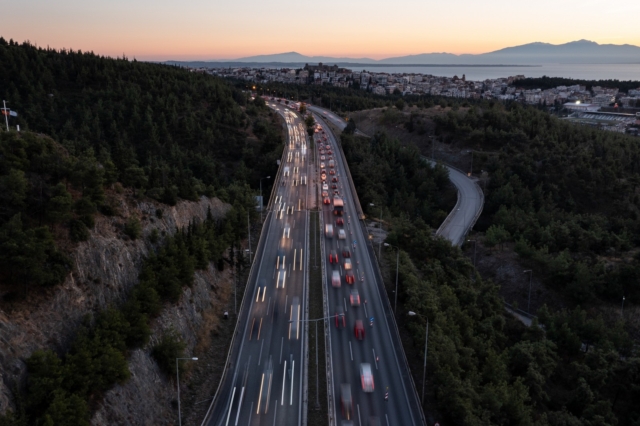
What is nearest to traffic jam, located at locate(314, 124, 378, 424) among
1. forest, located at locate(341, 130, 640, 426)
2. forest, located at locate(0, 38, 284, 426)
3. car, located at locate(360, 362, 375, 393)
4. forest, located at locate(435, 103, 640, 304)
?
car, located at locate(360, 362, 375, 393)

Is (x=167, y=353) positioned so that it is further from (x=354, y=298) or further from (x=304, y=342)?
(x=354, y=298)

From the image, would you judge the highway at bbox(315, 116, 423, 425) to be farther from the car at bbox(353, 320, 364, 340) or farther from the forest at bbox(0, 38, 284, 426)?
the forest at bbox(0, 38, 284, 426)

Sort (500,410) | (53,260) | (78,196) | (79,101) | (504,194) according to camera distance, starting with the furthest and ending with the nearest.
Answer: (79,101) < (504,194) < (78,196) < (500,410) < (53,260)

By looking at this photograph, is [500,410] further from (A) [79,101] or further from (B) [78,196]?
(A) [79,101]

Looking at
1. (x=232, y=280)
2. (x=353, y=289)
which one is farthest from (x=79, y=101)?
(x=353, y=289)

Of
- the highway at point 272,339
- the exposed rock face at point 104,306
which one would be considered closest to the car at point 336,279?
the highway at point 272,339

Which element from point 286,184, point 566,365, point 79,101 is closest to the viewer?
point 566,365

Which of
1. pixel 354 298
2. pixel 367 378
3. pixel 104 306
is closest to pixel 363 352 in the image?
pixel 367 378

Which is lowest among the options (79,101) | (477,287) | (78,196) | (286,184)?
(477,287)
